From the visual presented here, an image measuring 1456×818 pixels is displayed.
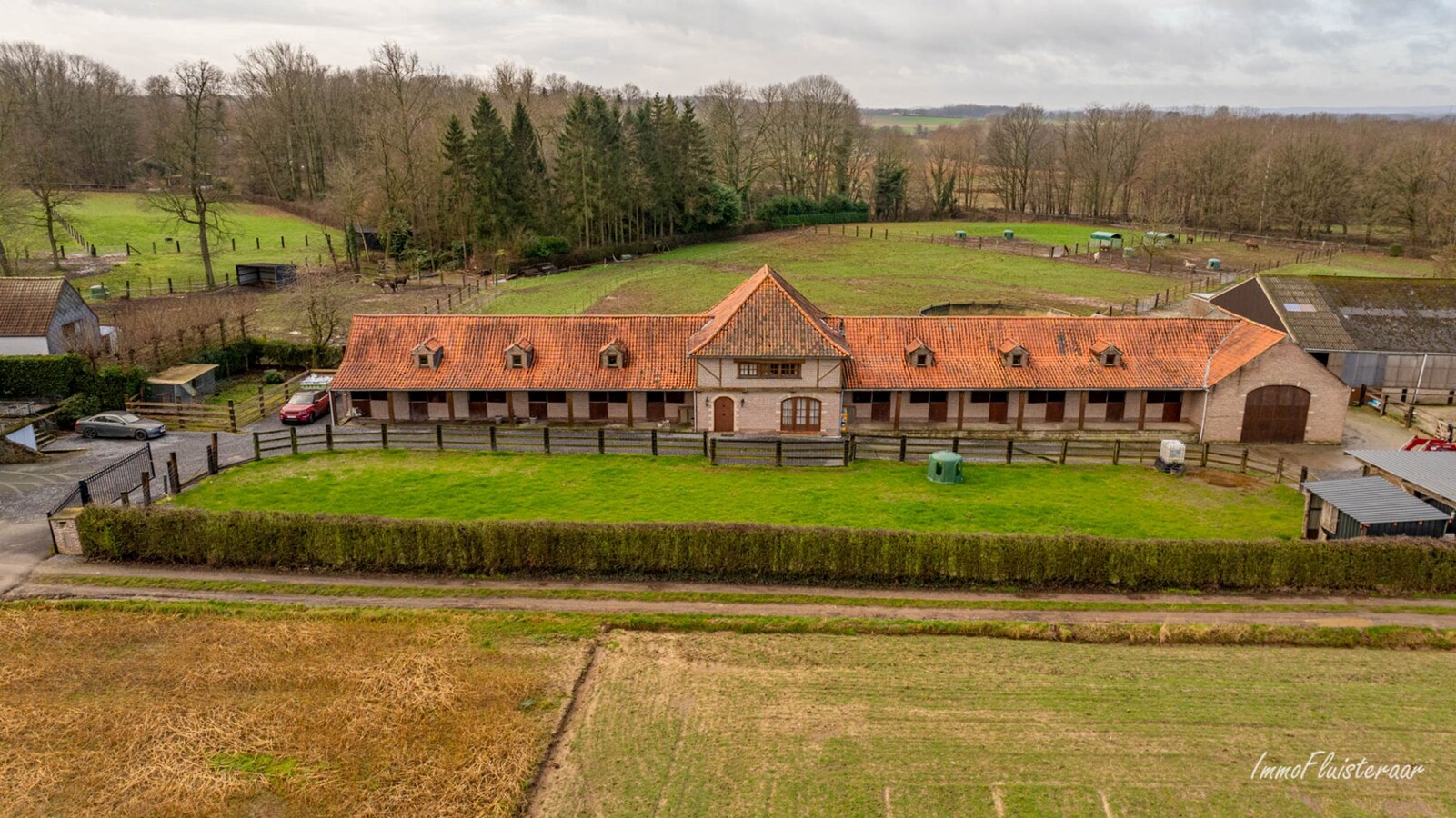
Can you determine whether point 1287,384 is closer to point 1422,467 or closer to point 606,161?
point 1422,467

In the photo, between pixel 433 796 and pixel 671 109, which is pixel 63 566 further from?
pixel 671 109

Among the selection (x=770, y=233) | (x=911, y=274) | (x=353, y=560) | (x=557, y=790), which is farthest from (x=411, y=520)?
(x=770, y=233)

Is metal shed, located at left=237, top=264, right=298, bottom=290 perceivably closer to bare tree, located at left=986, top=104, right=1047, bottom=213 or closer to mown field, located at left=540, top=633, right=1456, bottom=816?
mown field, located at left=540, top=633, right=1456, bottom=816

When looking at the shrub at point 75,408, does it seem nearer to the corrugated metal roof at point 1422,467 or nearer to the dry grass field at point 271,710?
the dry grass field at point 271,710

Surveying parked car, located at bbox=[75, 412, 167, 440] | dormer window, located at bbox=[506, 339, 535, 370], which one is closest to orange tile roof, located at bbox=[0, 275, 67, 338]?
parked car, located at bbox=[75, 412, 167, 440]

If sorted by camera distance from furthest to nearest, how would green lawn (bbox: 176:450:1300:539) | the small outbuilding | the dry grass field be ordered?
the small outbuilding → green lawn (bbox: 176:450:1300:539) → the dry grass field

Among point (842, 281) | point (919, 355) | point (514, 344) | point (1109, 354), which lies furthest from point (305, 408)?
point (842, 281)
